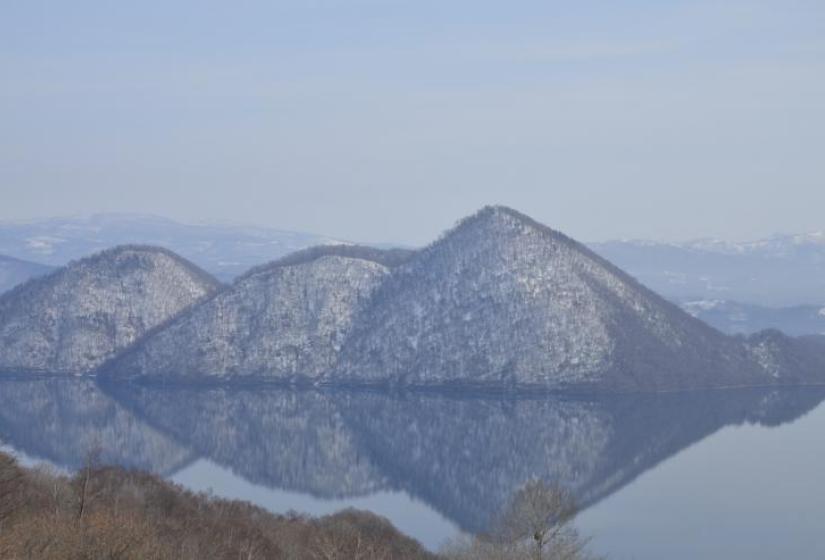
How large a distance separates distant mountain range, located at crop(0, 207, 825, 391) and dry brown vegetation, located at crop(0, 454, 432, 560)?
79357 millimetres

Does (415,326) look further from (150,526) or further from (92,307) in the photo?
(150,526)

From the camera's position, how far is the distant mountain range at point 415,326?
138500 millimetres

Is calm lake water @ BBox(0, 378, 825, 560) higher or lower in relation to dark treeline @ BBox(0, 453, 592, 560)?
lower

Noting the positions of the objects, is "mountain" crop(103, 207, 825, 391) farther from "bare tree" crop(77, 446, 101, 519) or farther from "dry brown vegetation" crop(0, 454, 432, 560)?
"bare tree" crop(77, 446, 101, 519)

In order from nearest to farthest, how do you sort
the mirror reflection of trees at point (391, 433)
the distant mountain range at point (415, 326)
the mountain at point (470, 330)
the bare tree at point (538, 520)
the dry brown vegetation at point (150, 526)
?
the dry brown vegetation at point (150, 526) → the bare tree at point (538, 520) → the mirror reflection of trees at point (391, 433) → the mountain at point (470, 330) → the distant mountain range at point (415, 326)

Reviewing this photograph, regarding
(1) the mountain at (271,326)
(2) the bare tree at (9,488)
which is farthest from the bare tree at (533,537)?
(1) the mountain at (271,326)

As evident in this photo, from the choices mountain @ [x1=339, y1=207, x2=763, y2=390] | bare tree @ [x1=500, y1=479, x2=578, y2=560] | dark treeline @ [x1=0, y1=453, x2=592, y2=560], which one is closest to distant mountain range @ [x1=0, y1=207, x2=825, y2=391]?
mountain @ [x1=339, y1=207, x2=763, y2=390]

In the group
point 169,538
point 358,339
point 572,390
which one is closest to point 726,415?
point 572,390

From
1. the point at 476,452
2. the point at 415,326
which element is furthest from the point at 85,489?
the point at 415,326

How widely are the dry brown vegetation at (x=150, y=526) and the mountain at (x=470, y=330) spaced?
3108 inches

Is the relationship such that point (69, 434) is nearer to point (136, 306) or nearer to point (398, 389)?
point (398, 389)

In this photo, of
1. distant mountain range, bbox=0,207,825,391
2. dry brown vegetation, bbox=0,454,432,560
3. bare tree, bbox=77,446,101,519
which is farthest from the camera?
distant mountain range, bbox=0,207,825,391

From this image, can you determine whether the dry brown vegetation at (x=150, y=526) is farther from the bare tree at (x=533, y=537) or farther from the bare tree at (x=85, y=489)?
the bare tree at (x=533, y=537)

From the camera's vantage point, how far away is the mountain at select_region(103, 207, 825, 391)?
137750mm
